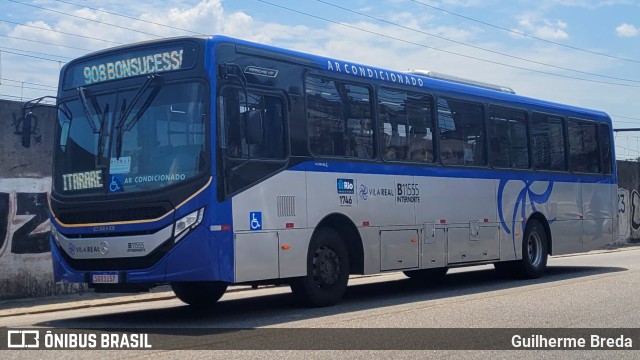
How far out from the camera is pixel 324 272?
1295 centimetres

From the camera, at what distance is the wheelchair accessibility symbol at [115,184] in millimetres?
11438

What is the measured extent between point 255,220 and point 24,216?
666cm

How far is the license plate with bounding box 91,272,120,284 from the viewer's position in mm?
11305

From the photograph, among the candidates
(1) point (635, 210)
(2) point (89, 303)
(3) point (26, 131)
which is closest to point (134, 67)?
(3) point (26, 131)

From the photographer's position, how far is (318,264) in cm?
1286

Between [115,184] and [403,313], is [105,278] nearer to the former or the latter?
[115,184]

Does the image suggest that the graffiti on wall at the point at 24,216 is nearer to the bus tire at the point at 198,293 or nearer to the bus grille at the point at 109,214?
the bus tire at the point at 198,293

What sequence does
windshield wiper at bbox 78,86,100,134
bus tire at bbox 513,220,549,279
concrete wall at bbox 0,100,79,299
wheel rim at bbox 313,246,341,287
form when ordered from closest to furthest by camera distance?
windshield wiper at bbox 78,86,100,134 < wheel rim at bbox 313,246,341,287 < concrete wall at bbox 0,100,79,299 < bus tire at bbox 513,220,549,279

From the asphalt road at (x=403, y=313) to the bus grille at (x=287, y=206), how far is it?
4.58ft

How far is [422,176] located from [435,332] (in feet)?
17.4

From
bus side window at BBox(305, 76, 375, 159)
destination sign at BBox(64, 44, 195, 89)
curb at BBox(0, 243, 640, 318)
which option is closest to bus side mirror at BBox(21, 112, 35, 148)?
destination sign at BBox(64, 44, 195, 89)

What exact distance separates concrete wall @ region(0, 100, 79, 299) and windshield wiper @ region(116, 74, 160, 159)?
5.43 metres

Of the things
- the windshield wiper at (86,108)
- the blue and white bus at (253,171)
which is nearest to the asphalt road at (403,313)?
the blue and white bus at (253,171)

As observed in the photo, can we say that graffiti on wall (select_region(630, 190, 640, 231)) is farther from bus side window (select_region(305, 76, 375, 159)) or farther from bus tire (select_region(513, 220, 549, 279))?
bus side window (select_region(305, 76, 375, 159))
